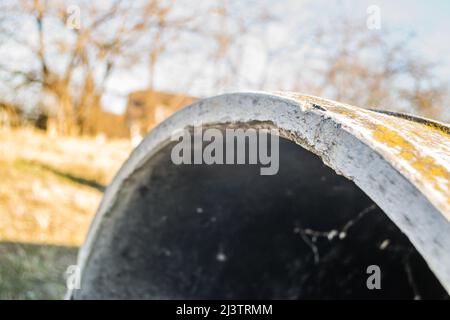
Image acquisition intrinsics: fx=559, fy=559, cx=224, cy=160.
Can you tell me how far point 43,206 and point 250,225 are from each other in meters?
3.08

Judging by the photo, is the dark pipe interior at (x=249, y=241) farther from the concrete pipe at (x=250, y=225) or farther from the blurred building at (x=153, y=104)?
the blurred building at (x=153, y=104)

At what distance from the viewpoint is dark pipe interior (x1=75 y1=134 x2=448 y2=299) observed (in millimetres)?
2682

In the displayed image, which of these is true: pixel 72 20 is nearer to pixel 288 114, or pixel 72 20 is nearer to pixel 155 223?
pixel 155 223

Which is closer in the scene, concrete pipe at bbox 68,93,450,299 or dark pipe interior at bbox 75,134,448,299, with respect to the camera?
concrete pipe at bbox 68,93,450,299

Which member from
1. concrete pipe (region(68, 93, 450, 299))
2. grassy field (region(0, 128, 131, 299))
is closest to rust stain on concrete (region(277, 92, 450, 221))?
concrete pipe (region(68, 93, 450, 299))

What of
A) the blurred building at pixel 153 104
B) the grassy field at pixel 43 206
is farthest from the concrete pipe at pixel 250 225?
the blurred building at pixel 153 104

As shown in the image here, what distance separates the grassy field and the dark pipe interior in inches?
48.6

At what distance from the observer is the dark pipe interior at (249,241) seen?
2.68m

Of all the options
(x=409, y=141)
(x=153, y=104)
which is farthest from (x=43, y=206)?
(x=153, y=104)

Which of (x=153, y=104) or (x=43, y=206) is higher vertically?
(x=153, y=104)

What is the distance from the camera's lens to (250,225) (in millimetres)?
3031

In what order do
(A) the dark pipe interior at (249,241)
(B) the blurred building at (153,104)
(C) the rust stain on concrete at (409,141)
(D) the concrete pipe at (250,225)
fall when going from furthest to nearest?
(B) the blurred building at (153,104) < (A) the dark pipe interior at (249,241) < (D) the concrete pipe at (250,225) < (C) the rust stain on concrete at (409,141)

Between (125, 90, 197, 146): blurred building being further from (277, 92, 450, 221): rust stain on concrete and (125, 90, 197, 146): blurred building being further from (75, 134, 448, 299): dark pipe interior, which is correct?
(277, 92, 450, 221): rust stain on concrete

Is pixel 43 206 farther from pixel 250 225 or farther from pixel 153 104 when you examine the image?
pixel 153 104
